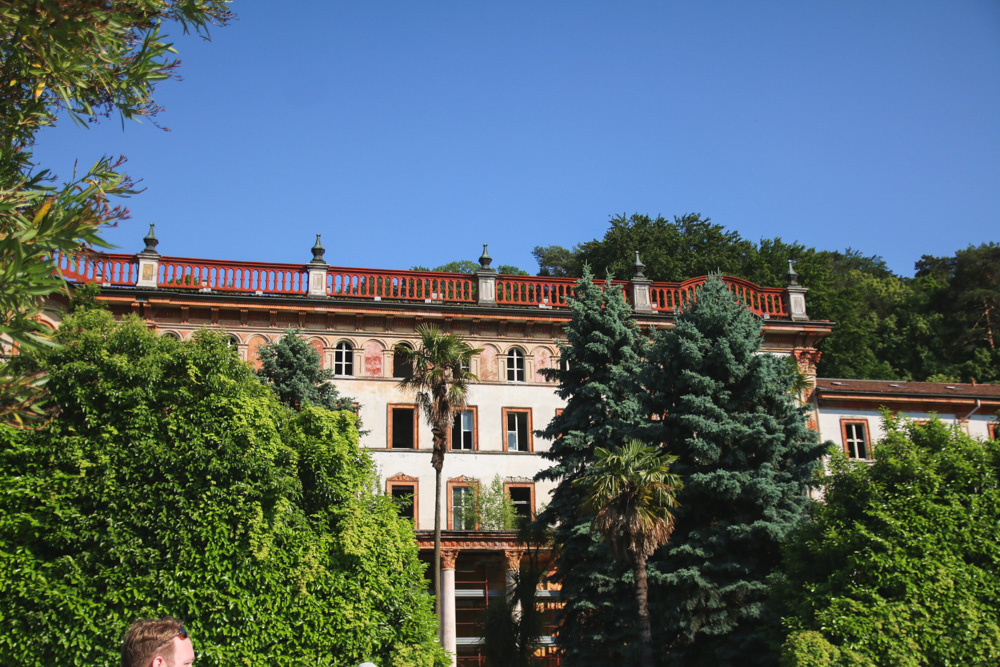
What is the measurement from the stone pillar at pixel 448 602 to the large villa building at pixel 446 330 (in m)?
0.05

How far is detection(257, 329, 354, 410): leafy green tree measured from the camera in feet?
101

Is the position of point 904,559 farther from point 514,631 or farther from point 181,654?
point 181,654

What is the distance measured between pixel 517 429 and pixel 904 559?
1967cm

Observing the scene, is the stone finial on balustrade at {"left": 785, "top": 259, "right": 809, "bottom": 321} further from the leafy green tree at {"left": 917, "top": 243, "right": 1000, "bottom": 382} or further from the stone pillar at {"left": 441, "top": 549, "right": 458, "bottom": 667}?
the leafy green tree at {"left": 917, "top": 243, "right": 1000, "bottom": 382}

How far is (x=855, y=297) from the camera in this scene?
59.2 metres

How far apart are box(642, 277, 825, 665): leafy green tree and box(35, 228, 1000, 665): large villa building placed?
10.8 m

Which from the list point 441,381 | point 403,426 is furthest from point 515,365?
point 441,381

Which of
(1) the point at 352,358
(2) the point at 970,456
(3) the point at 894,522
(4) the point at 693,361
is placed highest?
(1) the point at 352,358

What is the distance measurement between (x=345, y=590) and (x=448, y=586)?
1543cm

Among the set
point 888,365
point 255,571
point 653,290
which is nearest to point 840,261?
point 888,365

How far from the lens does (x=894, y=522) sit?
750 inches

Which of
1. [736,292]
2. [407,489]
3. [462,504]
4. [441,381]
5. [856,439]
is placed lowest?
[462,504]

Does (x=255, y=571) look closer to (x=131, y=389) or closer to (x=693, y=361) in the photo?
(x=131, y=389)

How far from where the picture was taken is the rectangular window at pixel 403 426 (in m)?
36.1
